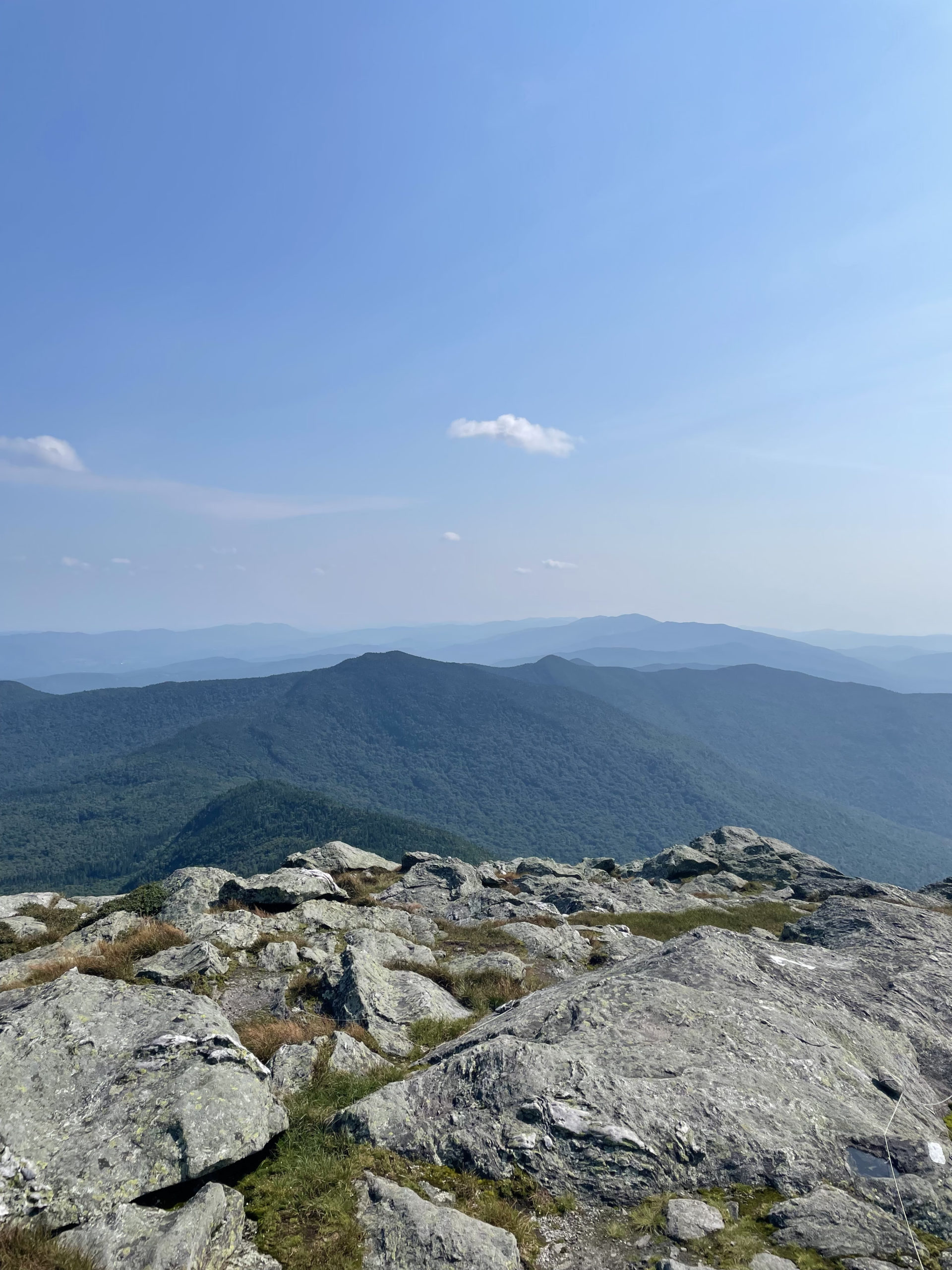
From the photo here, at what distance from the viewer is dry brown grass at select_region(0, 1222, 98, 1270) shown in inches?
265

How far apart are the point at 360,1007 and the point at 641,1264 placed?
9.40 m

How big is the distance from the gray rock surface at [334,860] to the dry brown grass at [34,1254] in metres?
30.2

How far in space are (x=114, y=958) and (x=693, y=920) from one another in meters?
28.9

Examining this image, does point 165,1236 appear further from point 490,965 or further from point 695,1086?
point 490,965

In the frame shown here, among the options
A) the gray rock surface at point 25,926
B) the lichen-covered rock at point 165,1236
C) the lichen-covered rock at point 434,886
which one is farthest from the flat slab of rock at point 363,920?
the lichen-covered rock at point 165,1236

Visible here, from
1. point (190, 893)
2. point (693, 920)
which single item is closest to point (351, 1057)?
point (190, 893)

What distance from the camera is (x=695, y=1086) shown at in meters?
10.4

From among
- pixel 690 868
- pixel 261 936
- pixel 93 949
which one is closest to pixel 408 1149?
pixel 261 936

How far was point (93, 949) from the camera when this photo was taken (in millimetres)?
20094

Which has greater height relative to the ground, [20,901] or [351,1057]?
[351,1057]

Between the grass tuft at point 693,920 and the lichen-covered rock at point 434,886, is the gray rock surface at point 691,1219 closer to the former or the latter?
the grass tuft at point 693,920

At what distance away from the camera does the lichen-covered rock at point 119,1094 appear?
835 cm

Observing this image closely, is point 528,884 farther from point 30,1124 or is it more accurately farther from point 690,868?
point 30,1124

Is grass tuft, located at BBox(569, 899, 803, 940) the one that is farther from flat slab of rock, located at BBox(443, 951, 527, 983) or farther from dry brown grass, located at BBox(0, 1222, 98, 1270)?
dry brown grass, located at BBox(0, 1222, 98, 1270)
